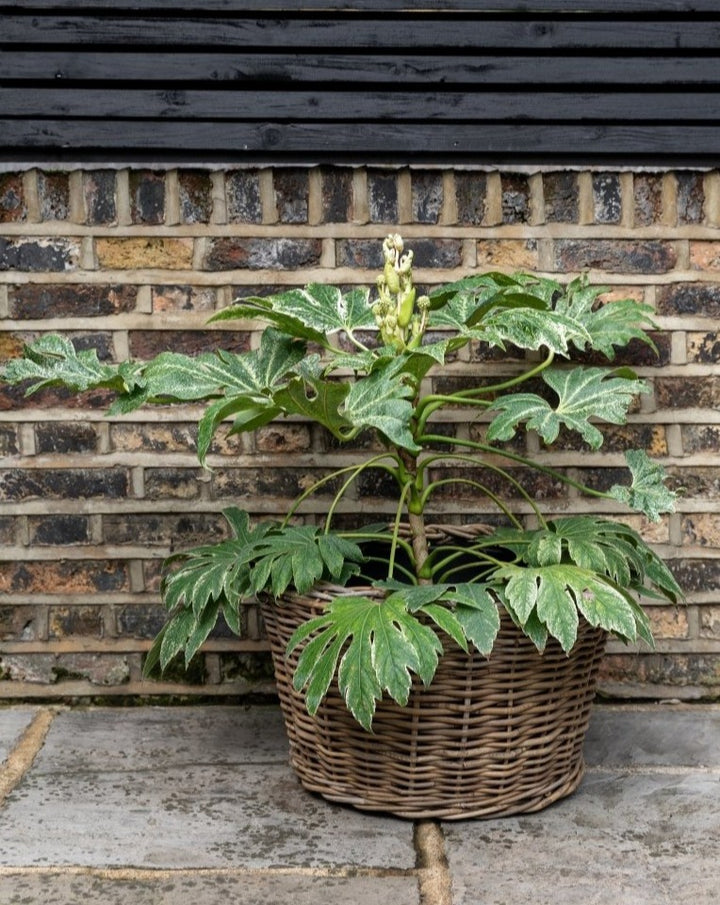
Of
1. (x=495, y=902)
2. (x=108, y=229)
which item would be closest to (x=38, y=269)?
(x=108, y=229)

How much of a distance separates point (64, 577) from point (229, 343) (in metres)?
0.69

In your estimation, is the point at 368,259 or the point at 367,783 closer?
the point at 367,783

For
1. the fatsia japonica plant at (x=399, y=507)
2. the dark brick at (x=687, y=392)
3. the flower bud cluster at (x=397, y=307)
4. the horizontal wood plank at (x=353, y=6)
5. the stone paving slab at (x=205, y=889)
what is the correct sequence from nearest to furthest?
the stone paving slab at (x=205, y=889)
the fatsia japonica plant at (x=399, y=507)
the flower bud cluster at (x=397, y=307)
the horizontal wood plank at (x=353, y=6)
the dark brick at (x=687, y=392)

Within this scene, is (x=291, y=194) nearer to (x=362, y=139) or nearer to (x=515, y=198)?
(x=362, y=139)

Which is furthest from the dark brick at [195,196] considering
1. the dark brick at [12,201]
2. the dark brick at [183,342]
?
the dark brick at [12,201]

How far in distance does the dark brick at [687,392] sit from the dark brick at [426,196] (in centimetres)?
67

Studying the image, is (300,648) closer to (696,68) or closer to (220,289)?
(220,289)

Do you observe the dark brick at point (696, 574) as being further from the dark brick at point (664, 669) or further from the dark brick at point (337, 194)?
the dark brick at point (337, 194)

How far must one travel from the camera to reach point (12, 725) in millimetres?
2689

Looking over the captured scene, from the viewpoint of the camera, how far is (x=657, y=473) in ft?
7.66

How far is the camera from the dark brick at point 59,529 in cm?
280

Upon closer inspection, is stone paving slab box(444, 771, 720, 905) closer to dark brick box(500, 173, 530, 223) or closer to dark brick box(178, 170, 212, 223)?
dark brick box(500, 173, 530, 223)

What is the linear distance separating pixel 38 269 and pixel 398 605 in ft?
4.31

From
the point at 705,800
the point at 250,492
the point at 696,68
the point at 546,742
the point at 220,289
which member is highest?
the point at 696,68
